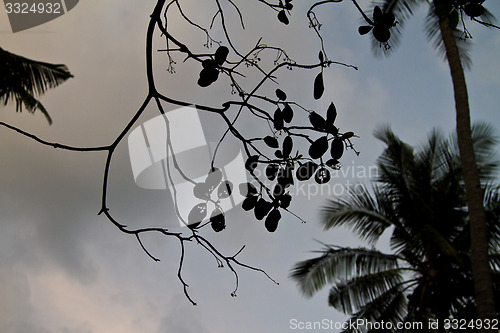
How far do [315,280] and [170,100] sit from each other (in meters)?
6.35

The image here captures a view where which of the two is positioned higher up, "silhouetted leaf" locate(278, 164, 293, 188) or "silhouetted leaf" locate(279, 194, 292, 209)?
"silhouetted leaf" locate(278, 164, 293, 188)

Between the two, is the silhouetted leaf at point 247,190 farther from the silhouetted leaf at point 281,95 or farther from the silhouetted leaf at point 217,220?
the silhouetted leaf at point 281,95

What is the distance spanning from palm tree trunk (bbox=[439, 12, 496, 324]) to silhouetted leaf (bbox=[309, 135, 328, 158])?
474cm

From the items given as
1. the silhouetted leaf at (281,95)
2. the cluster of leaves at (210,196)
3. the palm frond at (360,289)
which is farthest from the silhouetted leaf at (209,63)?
the palm frond at (360,289)

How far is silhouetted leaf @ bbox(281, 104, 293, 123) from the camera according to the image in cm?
151

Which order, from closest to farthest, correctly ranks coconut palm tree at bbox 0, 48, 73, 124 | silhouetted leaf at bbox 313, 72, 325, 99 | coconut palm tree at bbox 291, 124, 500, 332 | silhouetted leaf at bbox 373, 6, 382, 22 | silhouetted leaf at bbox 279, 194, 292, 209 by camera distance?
1. silhouetted leaf at bbox 313, 72, 325, 99
2. silhouetted leaf at bbox 373, 6, 382, 22
3. silhouetted leaf at bbox 279, 194, 292, 209
4. coconut palm tree at bbox 0, 48, 73, 124
5. coconut palm tree at bbox 291, 124, 500, 332

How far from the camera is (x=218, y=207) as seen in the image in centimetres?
157

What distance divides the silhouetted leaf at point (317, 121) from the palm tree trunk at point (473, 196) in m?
4.73

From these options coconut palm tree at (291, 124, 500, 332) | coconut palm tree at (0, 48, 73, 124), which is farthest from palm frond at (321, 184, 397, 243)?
coconut palm tree at (0, 48, 73, 124)

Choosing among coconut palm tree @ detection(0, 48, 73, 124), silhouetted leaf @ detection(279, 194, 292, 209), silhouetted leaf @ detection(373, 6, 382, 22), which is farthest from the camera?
coconut palm tree @ detection(0, 48, 73, 124)

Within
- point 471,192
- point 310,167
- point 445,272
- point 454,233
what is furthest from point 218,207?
point 454,233

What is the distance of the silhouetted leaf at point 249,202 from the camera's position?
4.96ft

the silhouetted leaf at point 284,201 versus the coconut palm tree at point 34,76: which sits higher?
the coconut palm tree at point 34,76

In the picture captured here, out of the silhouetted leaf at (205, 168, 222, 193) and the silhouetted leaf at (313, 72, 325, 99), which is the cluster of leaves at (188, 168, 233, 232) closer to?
the silhouetted leaf at (205, 168, 222, 193)
